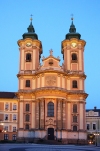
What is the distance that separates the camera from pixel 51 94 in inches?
2500

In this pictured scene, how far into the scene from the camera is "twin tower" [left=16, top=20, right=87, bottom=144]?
63.0 metres

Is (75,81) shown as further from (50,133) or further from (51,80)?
(50,133)

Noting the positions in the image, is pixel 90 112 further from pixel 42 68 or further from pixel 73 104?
pixel 42 68

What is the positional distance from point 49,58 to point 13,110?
52.2 feet

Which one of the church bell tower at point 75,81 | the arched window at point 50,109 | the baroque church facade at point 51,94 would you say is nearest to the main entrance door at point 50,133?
the baroque church facade at point 51,94

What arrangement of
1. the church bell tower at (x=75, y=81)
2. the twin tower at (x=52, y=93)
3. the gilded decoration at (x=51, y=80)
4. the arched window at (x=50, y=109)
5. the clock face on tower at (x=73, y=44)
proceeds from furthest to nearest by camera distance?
1. the clock face on tower at (x=73, y=44)
2. the church bell tower at (x=75, y=81)
3. the gilded decoration at (x=51, y=80)
4. the arched window at (x=50, y=109)
5. the twin tower at (x=52, y=93)

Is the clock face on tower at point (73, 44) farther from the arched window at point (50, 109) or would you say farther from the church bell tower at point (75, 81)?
the arched window at point (50, 109)

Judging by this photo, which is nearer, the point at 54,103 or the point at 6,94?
the point at 54,103

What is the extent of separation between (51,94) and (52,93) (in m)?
0.32

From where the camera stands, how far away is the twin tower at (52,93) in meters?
63.0

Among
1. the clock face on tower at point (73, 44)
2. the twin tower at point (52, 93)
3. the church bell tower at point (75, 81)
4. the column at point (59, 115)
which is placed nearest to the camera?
the column at point (59, 115)

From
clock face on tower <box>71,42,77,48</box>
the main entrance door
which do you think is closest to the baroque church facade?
the main entrance door

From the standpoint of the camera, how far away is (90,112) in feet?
251

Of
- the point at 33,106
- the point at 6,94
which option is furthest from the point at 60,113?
the point at 6,94
